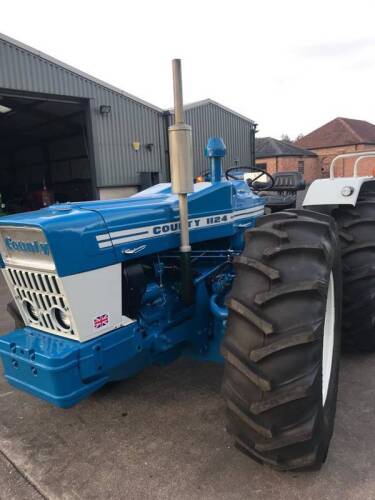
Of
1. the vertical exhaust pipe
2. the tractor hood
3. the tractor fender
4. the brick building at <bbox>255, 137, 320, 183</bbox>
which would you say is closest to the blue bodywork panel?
the tractor hood

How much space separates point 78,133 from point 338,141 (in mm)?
28442

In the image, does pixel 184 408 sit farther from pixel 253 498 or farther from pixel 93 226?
pixel 93 226

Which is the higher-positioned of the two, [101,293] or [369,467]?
[101,293]

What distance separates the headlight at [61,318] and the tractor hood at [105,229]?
0.82ft

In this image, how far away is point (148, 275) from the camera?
8.77 ft

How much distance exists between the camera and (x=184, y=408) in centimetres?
287

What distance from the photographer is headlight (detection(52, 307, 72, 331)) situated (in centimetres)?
224

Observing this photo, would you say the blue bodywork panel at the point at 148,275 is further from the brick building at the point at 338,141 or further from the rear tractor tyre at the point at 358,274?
the brick building at the point at 338,141

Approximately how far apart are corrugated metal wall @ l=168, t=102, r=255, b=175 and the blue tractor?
1136 centimetres

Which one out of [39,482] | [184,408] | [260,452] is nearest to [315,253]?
[260,452]

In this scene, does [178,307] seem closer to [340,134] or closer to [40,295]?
[40,295]

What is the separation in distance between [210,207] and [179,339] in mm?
899

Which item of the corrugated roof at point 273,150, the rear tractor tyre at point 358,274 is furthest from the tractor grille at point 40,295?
the corrugated roof at point 273,150

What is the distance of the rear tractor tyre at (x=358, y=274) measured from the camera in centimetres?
315
